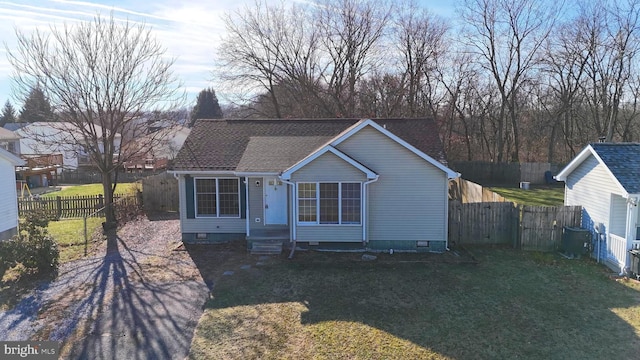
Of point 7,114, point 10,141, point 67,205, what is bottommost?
point 67,205

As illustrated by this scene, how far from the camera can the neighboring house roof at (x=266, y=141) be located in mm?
16188

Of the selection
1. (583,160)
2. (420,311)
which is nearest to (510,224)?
(583,160)

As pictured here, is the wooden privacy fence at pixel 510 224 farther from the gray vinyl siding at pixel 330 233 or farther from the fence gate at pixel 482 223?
the gray vinyl siding at pixel 330 233

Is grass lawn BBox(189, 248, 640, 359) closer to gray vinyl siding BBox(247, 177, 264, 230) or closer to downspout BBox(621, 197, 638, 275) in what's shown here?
downspout BBox(621, 197, 638, 275)

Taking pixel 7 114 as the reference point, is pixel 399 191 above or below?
below

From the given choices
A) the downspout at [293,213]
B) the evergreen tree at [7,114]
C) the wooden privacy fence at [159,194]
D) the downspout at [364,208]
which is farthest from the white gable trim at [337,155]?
the evergreen tree at [7,114]

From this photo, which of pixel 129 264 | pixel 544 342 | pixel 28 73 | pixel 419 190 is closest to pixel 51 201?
pixel 28 73

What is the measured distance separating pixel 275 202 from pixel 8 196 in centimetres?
1079

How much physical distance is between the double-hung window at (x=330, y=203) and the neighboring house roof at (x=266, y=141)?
1.40 meters

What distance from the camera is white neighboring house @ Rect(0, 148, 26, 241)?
16542 mm

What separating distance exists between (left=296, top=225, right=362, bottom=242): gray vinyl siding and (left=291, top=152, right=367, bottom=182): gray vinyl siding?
5.65ft

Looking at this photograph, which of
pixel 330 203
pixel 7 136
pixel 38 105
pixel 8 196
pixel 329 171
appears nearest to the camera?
pixel 329 171

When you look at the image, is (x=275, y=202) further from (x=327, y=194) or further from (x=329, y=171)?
(x=329, y=171)

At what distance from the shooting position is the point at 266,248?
15172 millimetres
